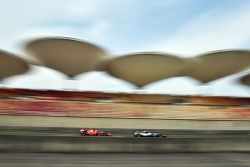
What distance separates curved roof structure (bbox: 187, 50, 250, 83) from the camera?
50.0 metres

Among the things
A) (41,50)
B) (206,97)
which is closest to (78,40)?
(41,50)

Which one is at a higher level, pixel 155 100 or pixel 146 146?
pixel 155 100

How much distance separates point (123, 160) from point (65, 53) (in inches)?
1504

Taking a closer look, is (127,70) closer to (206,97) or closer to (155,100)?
(155,100)

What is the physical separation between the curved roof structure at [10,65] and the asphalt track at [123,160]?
126ft

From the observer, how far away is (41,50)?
47719 millimetres

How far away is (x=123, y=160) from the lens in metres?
11.5

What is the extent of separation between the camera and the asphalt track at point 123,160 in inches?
416

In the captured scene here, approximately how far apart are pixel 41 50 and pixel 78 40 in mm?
6280

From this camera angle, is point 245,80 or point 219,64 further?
point 245,80

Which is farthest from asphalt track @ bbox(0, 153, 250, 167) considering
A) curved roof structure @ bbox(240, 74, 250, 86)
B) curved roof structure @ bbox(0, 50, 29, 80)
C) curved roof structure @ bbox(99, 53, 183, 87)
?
curved roof structure @ bbox(240, 74, 250, 86)

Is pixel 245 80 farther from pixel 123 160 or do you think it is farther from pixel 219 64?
pixel 123 160

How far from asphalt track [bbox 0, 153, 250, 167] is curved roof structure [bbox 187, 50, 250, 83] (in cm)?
3848

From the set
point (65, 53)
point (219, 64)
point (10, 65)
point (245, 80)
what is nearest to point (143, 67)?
point (219, 64)
